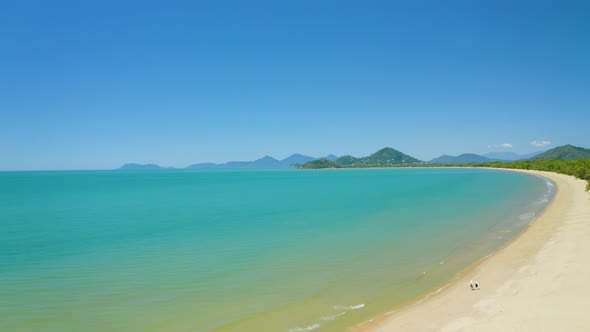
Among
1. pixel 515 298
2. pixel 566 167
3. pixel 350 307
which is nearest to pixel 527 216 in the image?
pixel 515 298

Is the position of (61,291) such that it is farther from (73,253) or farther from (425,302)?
(425,302)

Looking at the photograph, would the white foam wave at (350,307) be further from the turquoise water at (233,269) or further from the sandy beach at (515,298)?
the sandy beach at (515,298)

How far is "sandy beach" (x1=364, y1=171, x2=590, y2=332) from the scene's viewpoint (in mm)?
7766

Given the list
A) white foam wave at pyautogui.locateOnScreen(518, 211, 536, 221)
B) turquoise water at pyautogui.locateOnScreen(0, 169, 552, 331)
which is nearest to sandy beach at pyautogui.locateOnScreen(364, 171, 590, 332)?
turquoise water at pyautogui.locateOnScreen(0, 169, 552, 331)

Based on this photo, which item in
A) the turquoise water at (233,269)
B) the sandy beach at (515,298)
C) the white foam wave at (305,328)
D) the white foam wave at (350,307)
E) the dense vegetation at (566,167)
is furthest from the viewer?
the dense vegetation at (566,167)

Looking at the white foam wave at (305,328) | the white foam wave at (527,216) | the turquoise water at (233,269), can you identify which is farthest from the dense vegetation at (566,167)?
the white foam wave at (305,328)

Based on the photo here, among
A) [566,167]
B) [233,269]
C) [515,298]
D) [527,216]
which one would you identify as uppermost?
[566,167]

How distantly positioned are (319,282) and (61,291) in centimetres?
904

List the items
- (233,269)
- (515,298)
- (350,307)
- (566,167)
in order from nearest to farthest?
(515,298) → (350,307) → (233,269) → (566,167)

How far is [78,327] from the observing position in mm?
9180

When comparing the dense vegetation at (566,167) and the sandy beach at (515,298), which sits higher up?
the dense vegetation at (566,167)

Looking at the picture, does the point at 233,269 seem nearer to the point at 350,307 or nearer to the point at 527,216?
the point at 350,307

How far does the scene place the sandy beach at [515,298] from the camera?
25.5 ft

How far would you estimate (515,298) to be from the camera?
9195 millimetres
